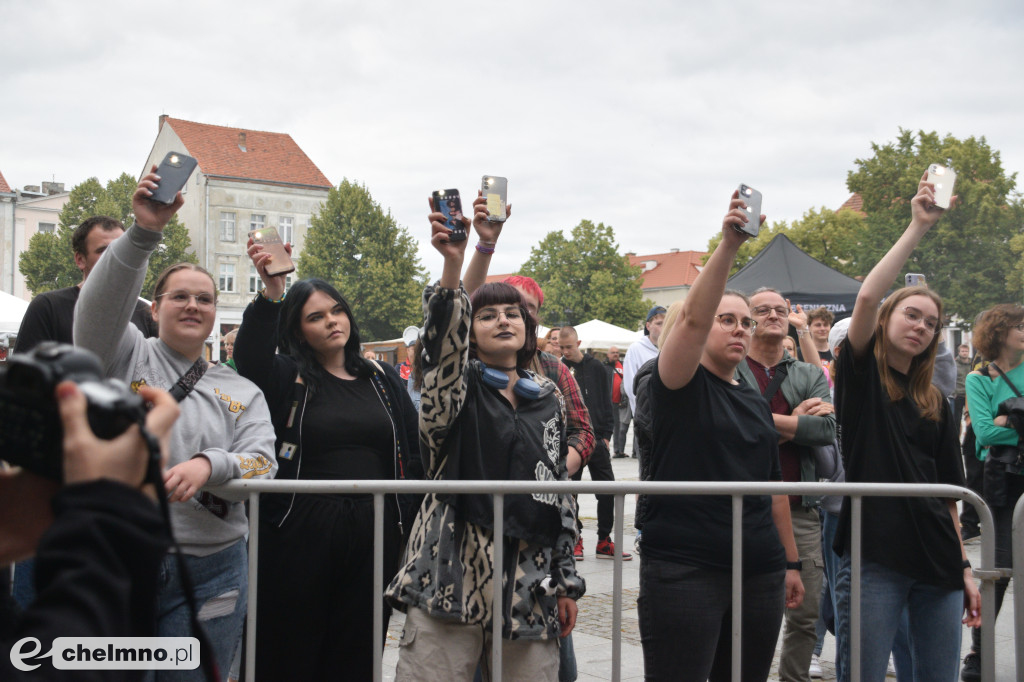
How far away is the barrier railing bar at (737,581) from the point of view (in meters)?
2.89

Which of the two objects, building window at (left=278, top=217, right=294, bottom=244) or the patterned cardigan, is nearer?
the patterned cardigan

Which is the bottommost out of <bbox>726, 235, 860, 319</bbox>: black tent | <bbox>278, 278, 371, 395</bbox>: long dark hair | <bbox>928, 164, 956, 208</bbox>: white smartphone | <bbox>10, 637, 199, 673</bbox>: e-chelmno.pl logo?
<bbox>10, 637, 199, 673</bbox>: e-chelmno.pl logo

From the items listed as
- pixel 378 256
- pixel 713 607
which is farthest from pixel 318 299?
pixel 378 256

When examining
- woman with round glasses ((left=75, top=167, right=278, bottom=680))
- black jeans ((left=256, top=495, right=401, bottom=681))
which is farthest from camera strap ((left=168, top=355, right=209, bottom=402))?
black jeans ((left=256, top=495, right=401, bottom=681))

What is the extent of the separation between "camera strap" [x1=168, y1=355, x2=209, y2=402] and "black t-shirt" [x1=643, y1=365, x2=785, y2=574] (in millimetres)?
1557

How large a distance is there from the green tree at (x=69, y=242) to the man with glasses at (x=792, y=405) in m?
40.9

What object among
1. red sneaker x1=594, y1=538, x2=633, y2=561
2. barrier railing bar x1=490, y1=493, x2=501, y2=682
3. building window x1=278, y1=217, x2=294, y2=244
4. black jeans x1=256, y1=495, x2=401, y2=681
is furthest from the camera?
building window x1=278, y1=217, x2=294, y2=244

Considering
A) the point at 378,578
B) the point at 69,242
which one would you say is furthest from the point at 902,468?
the point at 69,242

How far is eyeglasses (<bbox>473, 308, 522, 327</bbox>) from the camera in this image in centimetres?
329

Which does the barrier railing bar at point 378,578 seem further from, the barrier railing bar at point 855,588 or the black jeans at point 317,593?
the barrier railing bar at point 855,588

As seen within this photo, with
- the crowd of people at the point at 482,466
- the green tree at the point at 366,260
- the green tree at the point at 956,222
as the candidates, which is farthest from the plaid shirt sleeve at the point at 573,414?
the green tree at the point at 366,260

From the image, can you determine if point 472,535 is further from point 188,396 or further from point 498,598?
point 188,396

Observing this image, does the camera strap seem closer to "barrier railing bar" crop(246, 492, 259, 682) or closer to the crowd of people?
the crowd of people

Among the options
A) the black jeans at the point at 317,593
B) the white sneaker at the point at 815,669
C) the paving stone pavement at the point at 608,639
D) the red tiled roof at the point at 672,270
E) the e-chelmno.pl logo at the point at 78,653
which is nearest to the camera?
the e-chelmno.pl logo at the point at 78,653
